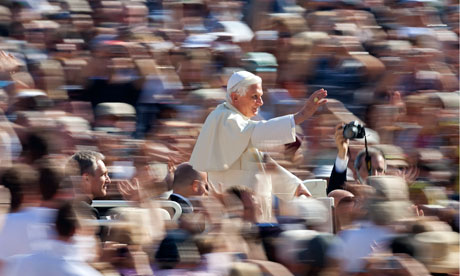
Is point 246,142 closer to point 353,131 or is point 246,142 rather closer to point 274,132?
point 274,132

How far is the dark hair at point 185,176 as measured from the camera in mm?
5236

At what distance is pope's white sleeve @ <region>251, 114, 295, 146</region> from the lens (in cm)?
524

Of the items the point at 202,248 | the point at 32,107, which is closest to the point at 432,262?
the point at 202,248

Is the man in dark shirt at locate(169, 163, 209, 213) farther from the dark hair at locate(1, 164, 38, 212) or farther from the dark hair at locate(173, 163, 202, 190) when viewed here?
the dark hair at locate(1, 164, 38, 212)

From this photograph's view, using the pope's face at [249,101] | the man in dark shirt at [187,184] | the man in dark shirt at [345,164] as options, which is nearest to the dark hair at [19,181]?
the man in dark shirt at [187,184]

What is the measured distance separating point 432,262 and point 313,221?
587 mm

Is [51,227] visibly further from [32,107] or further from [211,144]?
[32,107]

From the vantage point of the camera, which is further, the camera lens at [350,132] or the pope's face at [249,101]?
the camera lens at [350,132]

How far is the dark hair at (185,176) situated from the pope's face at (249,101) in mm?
407

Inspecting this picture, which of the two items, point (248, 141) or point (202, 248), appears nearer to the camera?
point (202, 248)

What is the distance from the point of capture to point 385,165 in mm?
5730

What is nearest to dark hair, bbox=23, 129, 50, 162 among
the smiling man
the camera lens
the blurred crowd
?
the blurred crowd

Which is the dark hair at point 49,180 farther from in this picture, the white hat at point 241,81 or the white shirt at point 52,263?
the white hat at point 241,81

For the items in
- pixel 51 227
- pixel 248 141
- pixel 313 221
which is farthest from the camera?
pixel 248 141
